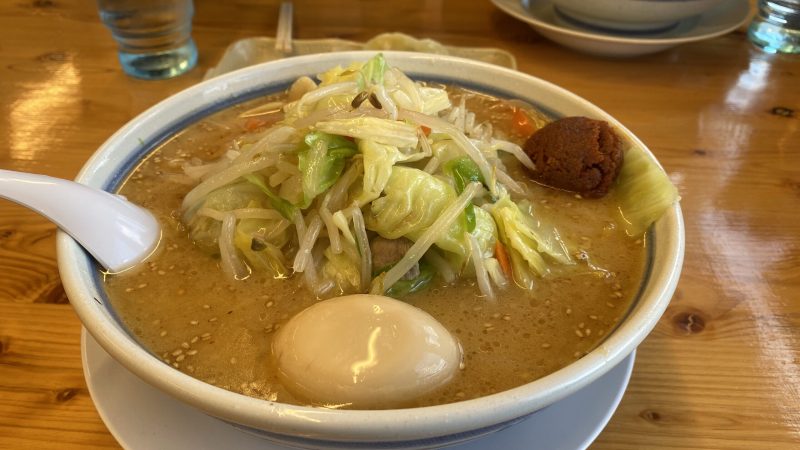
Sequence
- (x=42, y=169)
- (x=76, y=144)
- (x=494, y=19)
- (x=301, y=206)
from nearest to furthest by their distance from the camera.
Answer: (x=301, y=206)
(x=42, y=169)
(x=76, y=144)
(x=494, y=19)

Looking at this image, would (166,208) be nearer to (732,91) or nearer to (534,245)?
(534,245)

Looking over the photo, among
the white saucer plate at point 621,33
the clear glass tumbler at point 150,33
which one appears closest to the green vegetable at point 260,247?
the clear glass tumbler at point 150,33

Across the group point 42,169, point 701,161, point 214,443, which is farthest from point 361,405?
point 701,161

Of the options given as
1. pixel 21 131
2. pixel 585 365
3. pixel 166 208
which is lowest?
pixel 21 131

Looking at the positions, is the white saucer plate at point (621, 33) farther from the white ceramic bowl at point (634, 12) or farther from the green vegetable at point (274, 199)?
the green vegetable at point (274, 199)

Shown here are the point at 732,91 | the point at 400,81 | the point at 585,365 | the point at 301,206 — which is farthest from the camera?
the point at 732,91

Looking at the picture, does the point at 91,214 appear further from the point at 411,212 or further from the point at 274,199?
the point at 411,212
